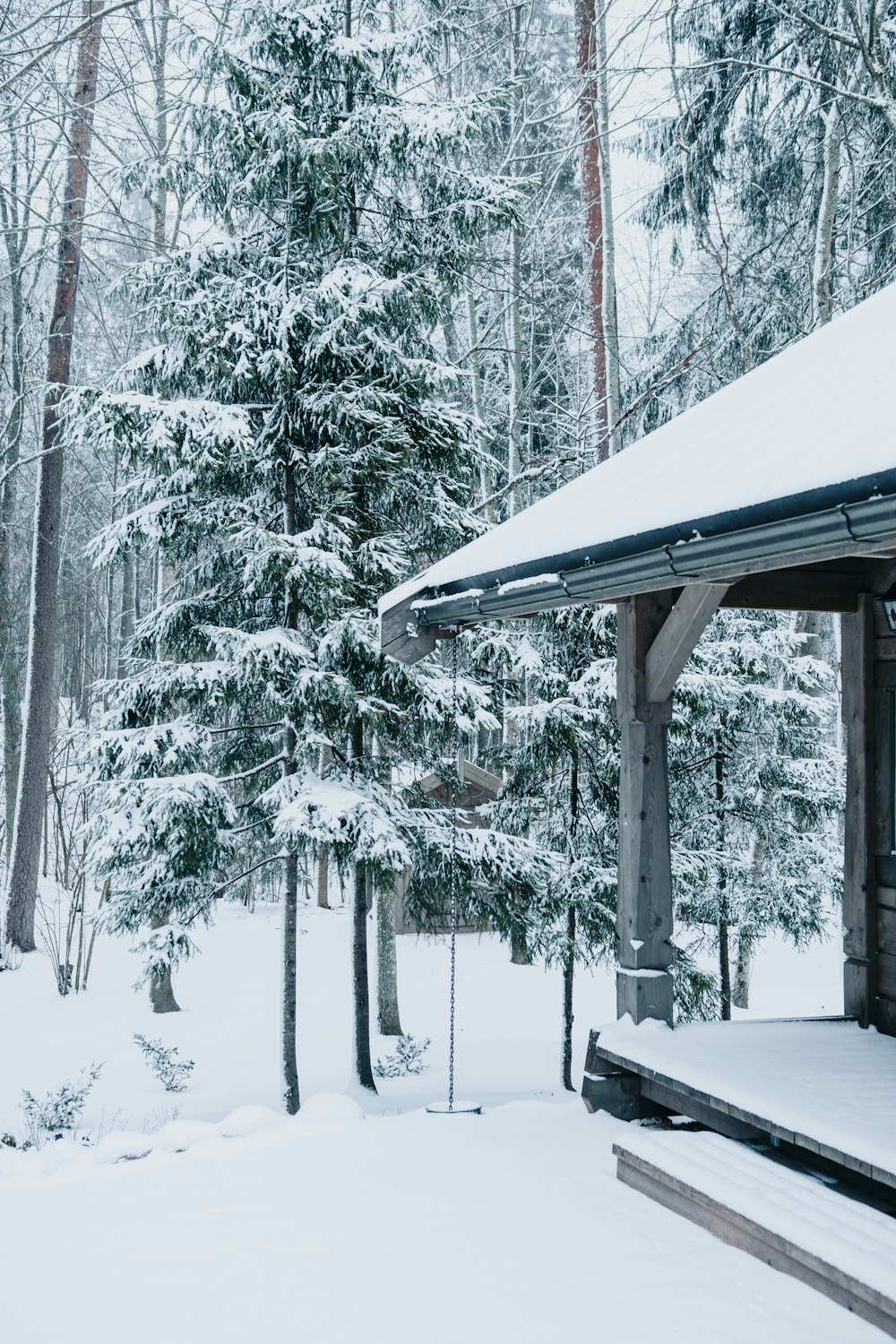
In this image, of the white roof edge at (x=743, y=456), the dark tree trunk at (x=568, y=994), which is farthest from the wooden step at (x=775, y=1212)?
the dark tree trunk at (x=568, y=994)

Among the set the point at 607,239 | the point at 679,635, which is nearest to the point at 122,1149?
the point at 679,635

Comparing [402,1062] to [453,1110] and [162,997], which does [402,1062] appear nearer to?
[162,997]

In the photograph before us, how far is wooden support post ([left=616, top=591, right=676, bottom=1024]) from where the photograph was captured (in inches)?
204

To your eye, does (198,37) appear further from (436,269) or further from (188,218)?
(436,269)

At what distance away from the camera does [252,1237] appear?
149 inches

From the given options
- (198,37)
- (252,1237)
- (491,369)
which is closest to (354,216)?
(198,37)

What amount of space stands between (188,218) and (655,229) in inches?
242

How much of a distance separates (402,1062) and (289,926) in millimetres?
2385

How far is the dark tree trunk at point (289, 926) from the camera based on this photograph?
7594 millimetres

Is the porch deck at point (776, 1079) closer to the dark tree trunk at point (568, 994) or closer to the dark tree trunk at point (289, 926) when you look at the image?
the dark tree trunk at point (568, 994)

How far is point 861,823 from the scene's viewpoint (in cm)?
566

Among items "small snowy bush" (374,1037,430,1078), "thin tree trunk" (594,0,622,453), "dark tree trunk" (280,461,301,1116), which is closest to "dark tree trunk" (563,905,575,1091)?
"small snowy bush" (374,1037,430,1078)

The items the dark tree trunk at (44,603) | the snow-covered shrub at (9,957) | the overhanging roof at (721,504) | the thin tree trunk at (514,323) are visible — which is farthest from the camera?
the snow-covered shrub at (9,957)

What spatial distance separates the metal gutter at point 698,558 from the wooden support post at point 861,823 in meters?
1.98
